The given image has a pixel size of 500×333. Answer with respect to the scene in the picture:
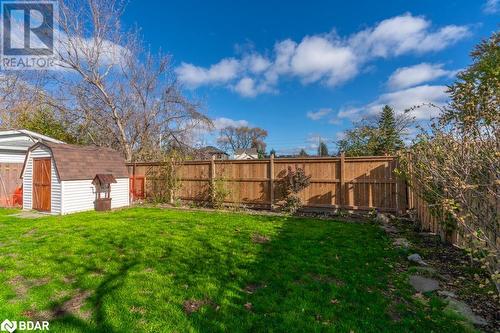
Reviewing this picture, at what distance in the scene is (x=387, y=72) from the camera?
48.3 feet

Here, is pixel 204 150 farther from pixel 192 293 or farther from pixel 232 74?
pixel 192 293

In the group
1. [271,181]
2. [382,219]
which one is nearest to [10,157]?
[271,181]

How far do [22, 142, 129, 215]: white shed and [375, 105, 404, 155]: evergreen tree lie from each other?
498 inches

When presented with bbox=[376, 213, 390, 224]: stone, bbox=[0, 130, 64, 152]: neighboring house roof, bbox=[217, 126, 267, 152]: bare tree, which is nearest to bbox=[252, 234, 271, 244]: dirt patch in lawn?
bbox=[376, 213, 390, 224]: stone

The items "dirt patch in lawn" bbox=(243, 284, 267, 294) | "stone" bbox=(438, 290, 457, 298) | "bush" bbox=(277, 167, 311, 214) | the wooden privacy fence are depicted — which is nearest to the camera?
"stone" bbox=(438, 290, 457, 298)

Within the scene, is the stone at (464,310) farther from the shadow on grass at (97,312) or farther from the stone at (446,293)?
the shadow on grass at (97,312)

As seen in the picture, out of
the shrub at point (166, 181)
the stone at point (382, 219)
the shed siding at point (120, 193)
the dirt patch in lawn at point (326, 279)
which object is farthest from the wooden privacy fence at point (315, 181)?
the dirt patch in lawn at point (326, 279)

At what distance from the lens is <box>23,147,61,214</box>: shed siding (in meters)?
9.38

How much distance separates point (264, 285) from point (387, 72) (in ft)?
49.7

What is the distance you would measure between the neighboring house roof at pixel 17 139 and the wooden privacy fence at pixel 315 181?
7375 millimetres

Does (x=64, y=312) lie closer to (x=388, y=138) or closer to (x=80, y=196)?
(x=80, y=196)

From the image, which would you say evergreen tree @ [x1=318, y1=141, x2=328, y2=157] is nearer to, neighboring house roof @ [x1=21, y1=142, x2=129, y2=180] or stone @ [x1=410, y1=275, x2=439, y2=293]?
neighboring house roof @ [x1=21, y1=142, x2=129, y2=180]

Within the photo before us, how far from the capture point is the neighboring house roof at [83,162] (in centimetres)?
938

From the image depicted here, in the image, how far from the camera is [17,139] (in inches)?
477
